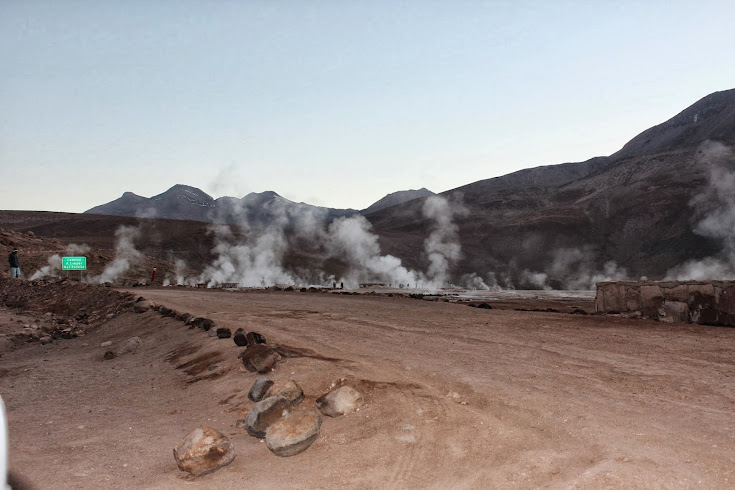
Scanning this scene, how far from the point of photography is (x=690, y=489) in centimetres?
377

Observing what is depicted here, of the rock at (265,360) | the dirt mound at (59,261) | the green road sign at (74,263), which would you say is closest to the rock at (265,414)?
the rock at (265,360)

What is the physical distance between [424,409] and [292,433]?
59.2 inches

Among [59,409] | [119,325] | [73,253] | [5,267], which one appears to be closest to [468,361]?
[59,409]

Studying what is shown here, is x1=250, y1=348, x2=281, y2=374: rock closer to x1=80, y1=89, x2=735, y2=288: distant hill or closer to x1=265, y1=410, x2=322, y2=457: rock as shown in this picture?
x1=265, y1=410, x2=322, y2=457: rock

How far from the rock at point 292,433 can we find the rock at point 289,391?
77 cm

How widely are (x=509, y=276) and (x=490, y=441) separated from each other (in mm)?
Result: 59345

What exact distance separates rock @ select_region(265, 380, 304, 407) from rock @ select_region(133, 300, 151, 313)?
37.4ft

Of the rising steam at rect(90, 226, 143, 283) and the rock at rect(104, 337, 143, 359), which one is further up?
the rising steam at rect(90, 226, 143, 283)

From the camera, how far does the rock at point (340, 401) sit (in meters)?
5.95

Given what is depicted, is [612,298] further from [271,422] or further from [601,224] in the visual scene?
[601,224]

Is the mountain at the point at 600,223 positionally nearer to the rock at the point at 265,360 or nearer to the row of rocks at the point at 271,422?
the rock at the point at 265,360

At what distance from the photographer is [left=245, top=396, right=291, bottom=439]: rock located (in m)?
5.75

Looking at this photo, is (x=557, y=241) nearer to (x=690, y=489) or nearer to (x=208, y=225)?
(x=208, y=225)

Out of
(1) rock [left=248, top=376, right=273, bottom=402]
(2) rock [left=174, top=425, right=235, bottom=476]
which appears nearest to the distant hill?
(1) rock [left=248, top=376, right=273, bottom=402]
